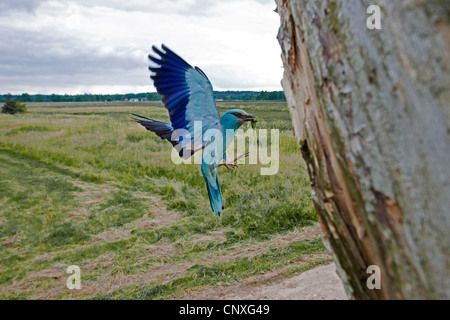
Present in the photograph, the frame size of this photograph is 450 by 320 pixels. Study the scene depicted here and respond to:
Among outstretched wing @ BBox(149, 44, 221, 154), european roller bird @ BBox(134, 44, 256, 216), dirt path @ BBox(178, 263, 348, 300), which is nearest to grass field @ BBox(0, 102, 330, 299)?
dirt path @ BBox(178, 263, 348, 300)

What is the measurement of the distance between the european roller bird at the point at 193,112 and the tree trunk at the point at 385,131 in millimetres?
2348

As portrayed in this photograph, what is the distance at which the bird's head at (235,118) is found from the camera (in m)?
3.96

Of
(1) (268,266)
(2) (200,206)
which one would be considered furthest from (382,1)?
(2) (200,206)

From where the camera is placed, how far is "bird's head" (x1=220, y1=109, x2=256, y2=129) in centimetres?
396

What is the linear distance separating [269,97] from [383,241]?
1059 cm

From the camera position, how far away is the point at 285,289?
15.4ft

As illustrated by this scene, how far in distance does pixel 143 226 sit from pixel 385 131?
634 cm

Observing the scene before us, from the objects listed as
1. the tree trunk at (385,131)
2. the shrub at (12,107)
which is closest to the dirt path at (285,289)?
the tree trunk at (385,131)

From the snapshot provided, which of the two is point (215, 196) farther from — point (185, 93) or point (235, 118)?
point (185, 93)

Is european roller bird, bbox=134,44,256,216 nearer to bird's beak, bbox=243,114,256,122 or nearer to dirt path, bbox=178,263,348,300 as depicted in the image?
bird's beak, bbox=243,114,256,122

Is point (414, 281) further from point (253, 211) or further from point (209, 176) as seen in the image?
point (253, 211)

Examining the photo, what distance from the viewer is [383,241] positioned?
142 centimetres

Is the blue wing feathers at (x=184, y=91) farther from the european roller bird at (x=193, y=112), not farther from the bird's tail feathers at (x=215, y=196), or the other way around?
the bird's tail feathers at (x=215, y=196)

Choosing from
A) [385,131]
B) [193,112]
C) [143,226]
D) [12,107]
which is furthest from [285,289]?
[12,107]
